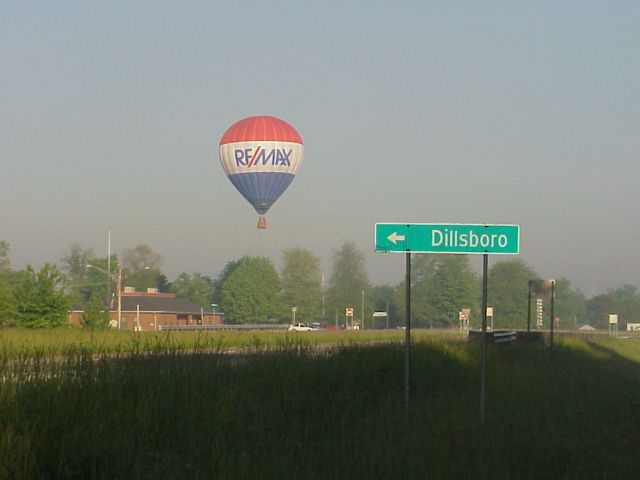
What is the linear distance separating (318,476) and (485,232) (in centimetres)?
584

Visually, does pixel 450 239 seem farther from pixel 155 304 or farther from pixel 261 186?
pixel 155 304

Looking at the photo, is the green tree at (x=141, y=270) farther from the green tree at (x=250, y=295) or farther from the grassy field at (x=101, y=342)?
the grassy field at (x=101, y=342)

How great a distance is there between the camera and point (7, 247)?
399ft

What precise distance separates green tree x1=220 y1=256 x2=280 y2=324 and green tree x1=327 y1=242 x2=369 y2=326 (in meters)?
11.8

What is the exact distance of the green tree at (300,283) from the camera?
14688cm

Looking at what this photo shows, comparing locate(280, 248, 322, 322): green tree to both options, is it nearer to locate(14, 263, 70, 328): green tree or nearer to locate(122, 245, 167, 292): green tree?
locate(122, 245, 167, 292): green tree

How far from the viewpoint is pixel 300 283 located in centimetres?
14862

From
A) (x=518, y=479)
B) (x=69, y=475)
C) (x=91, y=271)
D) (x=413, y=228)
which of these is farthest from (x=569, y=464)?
A: (x=91, y=271)

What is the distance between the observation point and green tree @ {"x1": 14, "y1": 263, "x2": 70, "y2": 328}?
140 ft

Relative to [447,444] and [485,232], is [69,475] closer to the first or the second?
[447,444]

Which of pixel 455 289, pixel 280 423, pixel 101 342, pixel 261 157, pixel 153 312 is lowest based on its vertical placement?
pixel 280 423

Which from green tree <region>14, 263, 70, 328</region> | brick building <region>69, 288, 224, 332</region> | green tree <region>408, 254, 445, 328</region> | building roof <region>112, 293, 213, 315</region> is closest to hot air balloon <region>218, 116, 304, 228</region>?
green tree <region>14, 263, 70, 328</region>

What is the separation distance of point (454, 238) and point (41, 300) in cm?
3257

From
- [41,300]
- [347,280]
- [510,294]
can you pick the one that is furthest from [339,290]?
[41,300]
